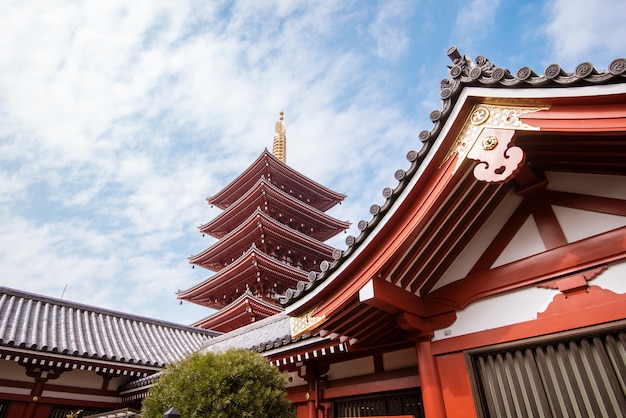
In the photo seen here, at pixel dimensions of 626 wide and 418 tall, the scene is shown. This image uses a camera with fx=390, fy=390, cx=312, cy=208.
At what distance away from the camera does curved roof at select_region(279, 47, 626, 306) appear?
2.90m

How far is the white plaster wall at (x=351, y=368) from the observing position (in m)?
5.51

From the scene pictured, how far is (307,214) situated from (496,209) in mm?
17737

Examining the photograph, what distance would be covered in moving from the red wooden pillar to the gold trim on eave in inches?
80.2

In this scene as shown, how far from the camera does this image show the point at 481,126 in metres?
3.49

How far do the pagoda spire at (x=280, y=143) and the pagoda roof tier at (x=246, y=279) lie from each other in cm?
1072

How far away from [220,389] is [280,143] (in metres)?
25.1

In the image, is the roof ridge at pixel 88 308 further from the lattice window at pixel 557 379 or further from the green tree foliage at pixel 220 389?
the lattice window at pixel 557 379

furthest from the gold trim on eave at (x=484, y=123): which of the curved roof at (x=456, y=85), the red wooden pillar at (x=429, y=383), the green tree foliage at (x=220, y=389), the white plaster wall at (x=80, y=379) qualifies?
the white plaster wall at (x=80, y=379)

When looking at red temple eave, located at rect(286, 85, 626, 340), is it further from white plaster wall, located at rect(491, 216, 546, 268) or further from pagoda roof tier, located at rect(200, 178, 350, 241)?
pagoda roof tier, located at rect(200, 178, 350, 241)

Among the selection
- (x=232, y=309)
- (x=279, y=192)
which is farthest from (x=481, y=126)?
(x=279, y=192)

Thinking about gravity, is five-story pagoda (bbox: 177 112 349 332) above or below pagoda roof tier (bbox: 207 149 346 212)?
below

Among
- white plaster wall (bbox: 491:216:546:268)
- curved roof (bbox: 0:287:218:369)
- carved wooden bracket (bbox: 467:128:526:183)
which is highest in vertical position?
curved roof (bbox: 0:287:218:369)

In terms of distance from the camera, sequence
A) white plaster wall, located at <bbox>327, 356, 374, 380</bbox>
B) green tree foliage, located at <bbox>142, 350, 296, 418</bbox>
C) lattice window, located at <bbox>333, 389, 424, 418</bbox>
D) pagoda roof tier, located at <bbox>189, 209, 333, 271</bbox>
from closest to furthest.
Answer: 1. green tree foliage, located at <bbox>142, 350, 296, 418</bbox>
2. lattice window, located at <bbox>333, 389, 424, 418</bbox>
3. white plaster wall, located at <bbox>327, 356, 374, 380</bbox>
4. pagoda roof tier, located at <bbox>189, 209, 333, 271</bbox>

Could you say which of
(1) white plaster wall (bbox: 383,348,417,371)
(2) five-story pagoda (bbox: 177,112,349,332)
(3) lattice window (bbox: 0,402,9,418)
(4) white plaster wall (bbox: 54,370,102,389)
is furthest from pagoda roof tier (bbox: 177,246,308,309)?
(1) white plaster wall (bbox: 383,348,417,371)
